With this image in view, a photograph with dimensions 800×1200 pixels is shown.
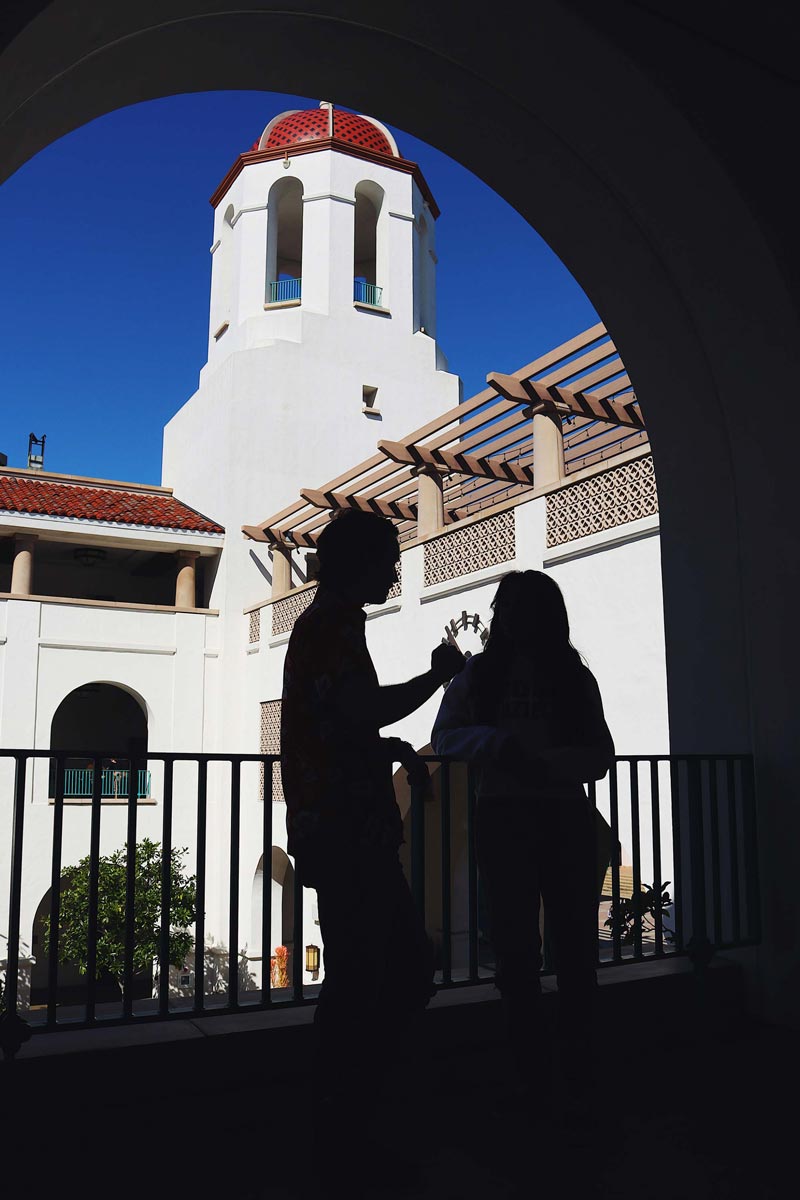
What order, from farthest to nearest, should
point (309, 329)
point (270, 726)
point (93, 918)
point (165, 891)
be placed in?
point (309, 329) < point (270, 726) < point (165, 891) < point (93, 918)

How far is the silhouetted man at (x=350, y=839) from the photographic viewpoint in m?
1.90

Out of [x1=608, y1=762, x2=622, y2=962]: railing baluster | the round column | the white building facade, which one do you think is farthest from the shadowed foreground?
the round column

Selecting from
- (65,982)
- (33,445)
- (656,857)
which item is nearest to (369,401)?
(33,445)

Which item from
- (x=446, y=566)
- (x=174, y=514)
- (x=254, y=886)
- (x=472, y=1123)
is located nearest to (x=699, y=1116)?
(x=472, y=1123)

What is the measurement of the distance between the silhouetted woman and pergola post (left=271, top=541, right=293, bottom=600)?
1445 centimetres

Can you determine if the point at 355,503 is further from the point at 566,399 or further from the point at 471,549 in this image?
the point at 566,399

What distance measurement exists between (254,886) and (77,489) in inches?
303

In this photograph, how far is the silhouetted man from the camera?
190 cm

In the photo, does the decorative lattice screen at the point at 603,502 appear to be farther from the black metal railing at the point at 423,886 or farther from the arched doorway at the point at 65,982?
the arched doorway at the point at 65,982

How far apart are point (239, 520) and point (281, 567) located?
130cm

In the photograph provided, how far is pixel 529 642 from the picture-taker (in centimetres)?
234

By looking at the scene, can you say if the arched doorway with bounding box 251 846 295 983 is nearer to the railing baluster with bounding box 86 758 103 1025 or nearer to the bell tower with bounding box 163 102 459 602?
the bell tower with bounding box 163 102 459 602

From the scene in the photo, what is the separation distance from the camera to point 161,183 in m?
17.7

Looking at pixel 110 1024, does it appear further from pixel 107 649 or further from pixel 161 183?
pixel 161 183
